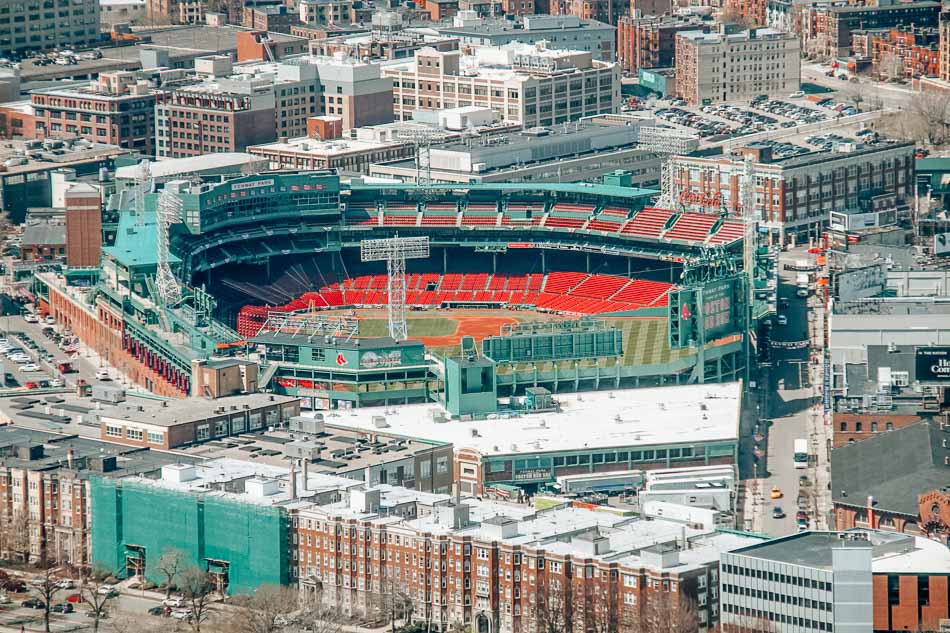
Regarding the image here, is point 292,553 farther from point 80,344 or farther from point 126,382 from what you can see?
point 80,344

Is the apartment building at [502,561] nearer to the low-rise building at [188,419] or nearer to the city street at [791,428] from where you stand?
the city street at [791,428]

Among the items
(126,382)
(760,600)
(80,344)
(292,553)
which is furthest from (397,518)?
(80,344)

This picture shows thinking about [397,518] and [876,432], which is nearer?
[397,518]

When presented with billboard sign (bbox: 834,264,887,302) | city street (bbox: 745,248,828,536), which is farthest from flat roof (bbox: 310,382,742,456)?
billboard sign (bbox: 834,264,887,302)

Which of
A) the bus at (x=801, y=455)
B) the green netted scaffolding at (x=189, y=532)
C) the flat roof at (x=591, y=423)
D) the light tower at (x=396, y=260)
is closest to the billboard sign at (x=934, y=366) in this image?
the bus at (x=801, y=455)

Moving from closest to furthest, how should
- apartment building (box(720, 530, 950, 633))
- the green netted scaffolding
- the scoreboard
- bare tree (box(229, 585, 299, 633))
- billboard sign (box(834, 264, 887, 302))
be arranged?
1. apartment building (box(720, 530, 950, 633))
2. bare tree (box(229, 585, 299, 633))
3. the green netted scaffolding
4. the scoreboard
5. billboard sign (box(834, 264, 887, 302))

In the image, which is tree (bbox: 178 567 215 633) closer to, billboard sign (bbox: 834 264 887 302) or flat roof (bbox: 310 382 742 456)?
flat roof (bbox: 310 382 742 456)
